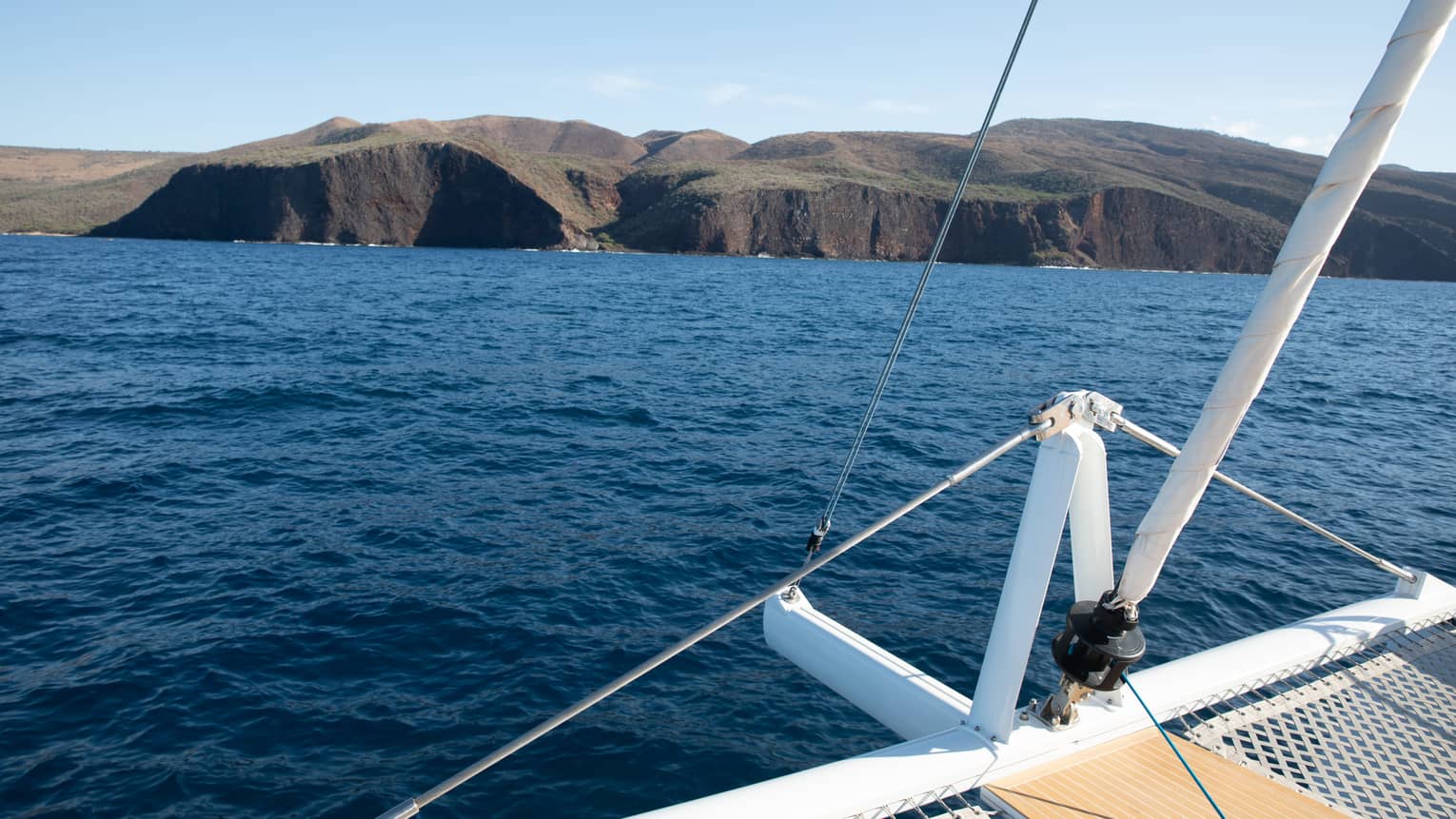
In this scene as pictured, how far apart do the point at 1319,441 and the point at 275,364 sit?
3665 centimetres

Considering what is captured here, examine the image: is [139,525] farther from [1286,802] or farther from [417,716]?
[1286,802]

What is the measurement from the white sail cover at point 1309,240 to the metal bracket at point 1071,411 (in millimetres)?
894

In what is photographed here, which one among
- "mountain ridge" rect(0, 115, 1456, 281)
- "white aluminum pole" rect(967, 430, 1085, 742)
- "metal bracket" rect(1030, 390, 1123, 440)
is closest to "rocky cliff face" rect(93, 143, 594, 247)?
"mountain ridge" rect(0, 115, 1456, 281)

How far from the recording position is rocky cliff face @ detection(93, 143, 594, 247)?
470 ft

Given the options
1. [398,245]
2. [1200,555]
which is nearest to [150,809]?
[1200,555]

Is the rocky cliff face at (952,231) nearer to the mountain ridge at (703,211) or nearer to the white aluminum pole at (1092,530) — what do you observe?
the mountain ridge at (703,211)

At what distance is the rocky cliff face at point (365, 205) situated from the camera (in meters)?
143

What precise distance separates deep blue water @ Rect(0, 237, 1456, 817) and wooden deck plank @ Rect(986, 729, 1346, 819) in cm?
405

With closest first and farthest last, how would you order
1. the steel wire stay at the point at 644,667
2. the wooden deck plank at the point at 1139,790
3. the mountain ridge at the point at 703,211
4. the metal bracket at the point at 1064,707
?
the steel wire stay at the point at 644,667
the wooden deck plank at the point at 1139,790
the metal bracket at the point at 1064,707
the mountain ridge at the point at 703,211

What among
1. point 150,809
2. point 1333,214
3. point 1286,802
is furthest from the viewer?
point 150,809

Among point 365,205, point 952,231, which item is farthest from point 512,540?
point 952,231

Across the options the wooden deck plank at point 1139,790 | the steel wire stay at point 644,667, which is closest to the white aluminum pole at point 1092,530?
the steel wire stay at point 644,667

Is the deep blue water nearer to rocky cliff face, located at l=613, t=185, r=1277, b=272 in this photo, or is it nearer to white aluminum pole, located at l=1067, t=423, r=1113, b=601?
white aluminum pole, located at l=1067, t=423, r=1113, b=601

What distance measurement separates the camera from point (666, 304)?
6153cm
